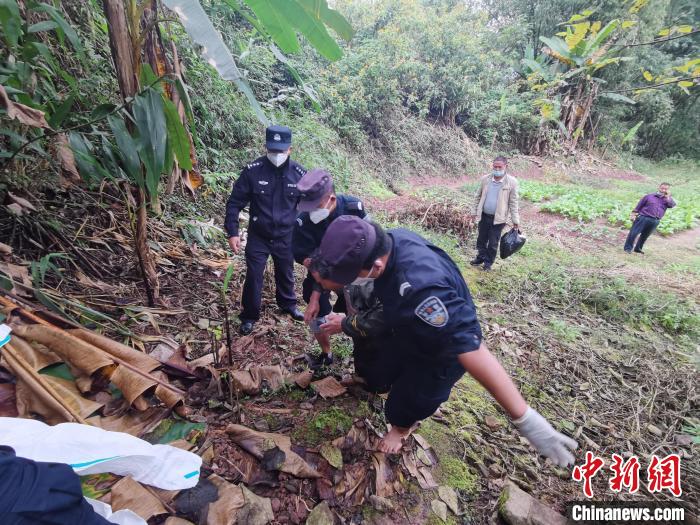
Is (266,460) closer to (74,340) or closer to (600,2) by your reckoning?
(74,340)

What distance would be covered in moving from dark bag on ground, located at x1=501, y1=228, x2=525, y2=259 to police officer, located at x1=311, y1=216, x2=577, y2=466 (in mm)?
3870

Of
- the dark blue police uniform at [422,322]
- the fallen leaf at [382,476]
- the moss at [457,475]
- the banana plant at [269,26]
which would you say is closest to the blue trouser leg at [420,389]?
the dark blue police uniform at [422,322]

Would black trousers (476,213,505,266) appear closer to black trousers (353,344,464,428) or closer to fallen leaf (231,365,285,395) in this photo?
black trousers (353,344,464,428)

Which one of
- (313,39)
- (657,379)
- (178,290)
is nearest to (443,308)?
(313,39)

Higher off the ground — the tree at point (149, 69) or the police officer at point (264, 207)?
the tree at point (149, 69)

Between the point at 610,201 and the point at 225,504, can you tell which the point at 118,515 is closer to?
the point at 225,504

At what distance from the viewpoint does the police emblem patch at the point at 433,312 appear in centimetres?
141

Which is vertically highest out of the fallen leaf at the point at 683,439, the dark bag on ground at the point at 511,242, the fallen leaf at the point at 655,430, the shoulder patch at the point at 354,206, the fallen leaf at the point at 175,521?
the shoulder patch at the point at 354,206

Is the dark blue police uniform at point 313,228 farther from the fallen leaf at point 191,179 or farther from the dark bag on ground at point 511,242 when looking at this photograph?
the dark bag on ground at point 511,242

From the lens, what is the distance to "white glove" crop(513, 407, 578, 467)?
5.01ft

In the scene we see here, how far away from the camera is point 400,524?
1784 mm

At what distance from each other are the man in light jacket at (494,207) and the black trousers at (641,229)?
3.81 m

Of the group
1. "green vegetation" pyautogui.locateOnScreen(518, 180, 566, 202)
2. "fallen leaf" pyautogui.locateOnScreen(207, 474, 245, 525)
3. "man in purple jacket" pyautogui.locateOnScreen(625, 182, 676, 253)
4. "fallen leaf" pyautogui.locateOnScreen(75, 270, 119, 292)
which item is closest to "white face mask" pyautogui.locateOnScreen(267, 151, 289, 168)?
"fallen leaf" pyautogui.locateOnScreen(75, 270, 119, 292)

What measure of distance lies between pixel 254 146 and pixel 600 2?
18636mm
